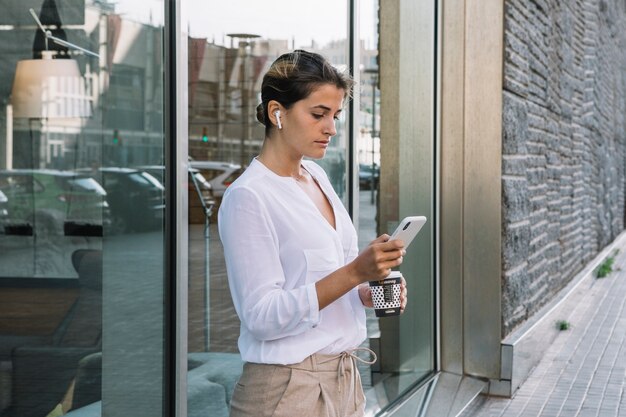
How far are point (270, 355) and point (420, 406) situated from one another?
3810mm

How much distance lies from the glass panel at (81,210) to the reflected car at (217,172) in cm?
112

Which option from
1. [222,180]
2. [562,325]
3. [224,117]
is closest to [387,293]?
[222,180]

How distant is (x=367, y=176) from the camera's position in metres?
5.42

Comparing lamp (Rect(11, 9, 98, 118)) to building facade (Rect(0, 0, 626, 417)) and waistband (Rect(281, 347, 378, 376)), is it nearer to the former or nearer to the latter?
building facade (Rect(0, 0, 626, 417))

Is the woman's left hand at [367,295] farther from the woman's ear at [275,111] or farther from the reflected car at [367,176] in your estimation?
the reflected car at [367,176]

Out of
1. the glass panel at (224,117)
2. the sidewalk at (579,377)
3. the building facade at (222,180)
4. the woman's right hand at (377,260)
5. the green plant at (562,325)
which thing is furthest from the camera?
the green plant at (562,325)

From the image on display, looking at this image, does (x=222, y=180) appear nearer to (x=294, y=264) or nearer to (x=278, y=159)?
(x=278, y=159)

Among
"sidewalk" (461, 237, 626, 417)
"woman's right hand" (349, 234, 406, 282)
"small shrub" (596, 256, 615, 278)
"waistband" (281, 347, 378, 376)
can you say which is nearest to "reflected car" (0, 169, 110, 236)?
"waistband" (281, 347, 378, 376)

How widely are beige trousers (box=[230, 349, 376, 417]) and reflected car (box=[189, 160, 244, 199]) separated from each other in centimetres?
195

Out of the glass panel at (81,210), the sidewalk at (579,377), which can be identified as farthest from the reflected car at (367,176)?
the glass panel at (81,210)

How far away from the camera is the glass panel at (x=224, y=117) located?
149 inches

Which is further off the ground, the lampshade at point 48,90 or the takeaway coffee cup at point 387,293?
the lampshade at point 48,90

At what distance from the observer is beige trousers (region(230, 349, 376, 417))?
2297 mm

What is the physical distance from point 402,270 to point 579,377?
1891 millimetres
